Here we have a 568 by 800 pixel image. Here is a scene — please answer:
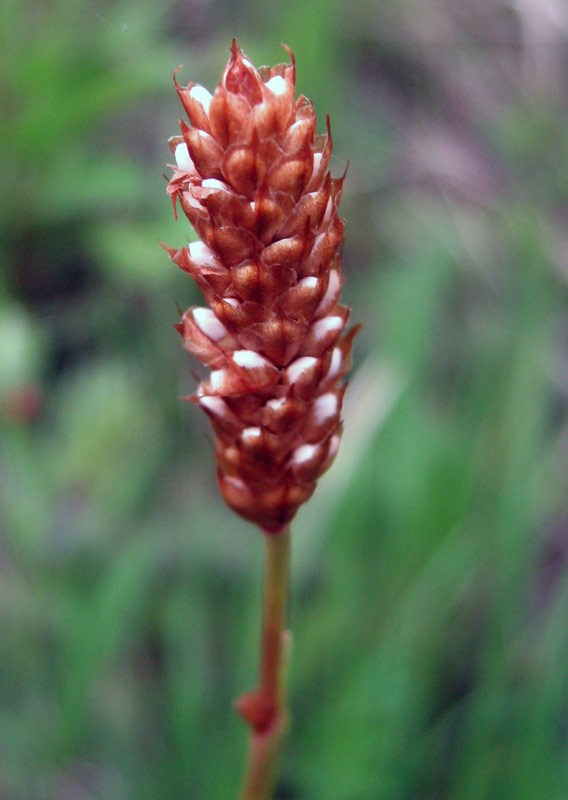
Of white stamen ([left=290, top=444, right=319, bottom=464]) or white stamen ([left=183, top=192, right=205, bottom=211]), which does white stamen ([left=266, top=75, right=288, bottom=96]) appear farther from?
white stamen ([left=290, top=444, right=319, bottom=464])

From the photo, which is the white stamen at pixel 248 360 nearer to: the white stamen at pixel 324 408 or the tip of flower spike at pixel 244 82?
the white stamen at pixel 324 408

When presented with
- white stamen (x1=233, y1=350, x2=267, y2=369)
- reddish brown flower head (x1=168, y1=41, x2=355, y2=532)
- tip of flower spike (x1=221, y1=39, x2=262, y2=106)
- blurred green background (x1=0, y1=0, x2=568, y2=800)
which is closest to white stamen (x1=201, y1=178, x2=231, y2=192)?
reddish brown flower head (x1=168, y1=41, x2=355, y2=532)

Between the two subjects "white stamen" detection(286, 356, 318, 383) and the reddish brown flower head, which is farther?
"white stamen" detection(286, 356, 318, 383)

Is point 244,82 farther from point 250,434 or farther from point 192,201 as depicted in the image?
point 250,434

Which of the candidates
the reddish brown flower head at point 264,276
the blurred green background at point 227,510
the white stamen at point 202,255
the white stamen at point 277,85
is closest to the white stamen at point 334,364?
the reddish brown flower head at point 264,276

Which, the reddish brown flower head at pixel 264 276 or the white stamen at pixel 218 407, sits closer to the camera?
the reddish brown flower head at pixel 264 276

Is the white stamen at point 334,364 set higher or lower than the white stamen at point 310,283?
lower
